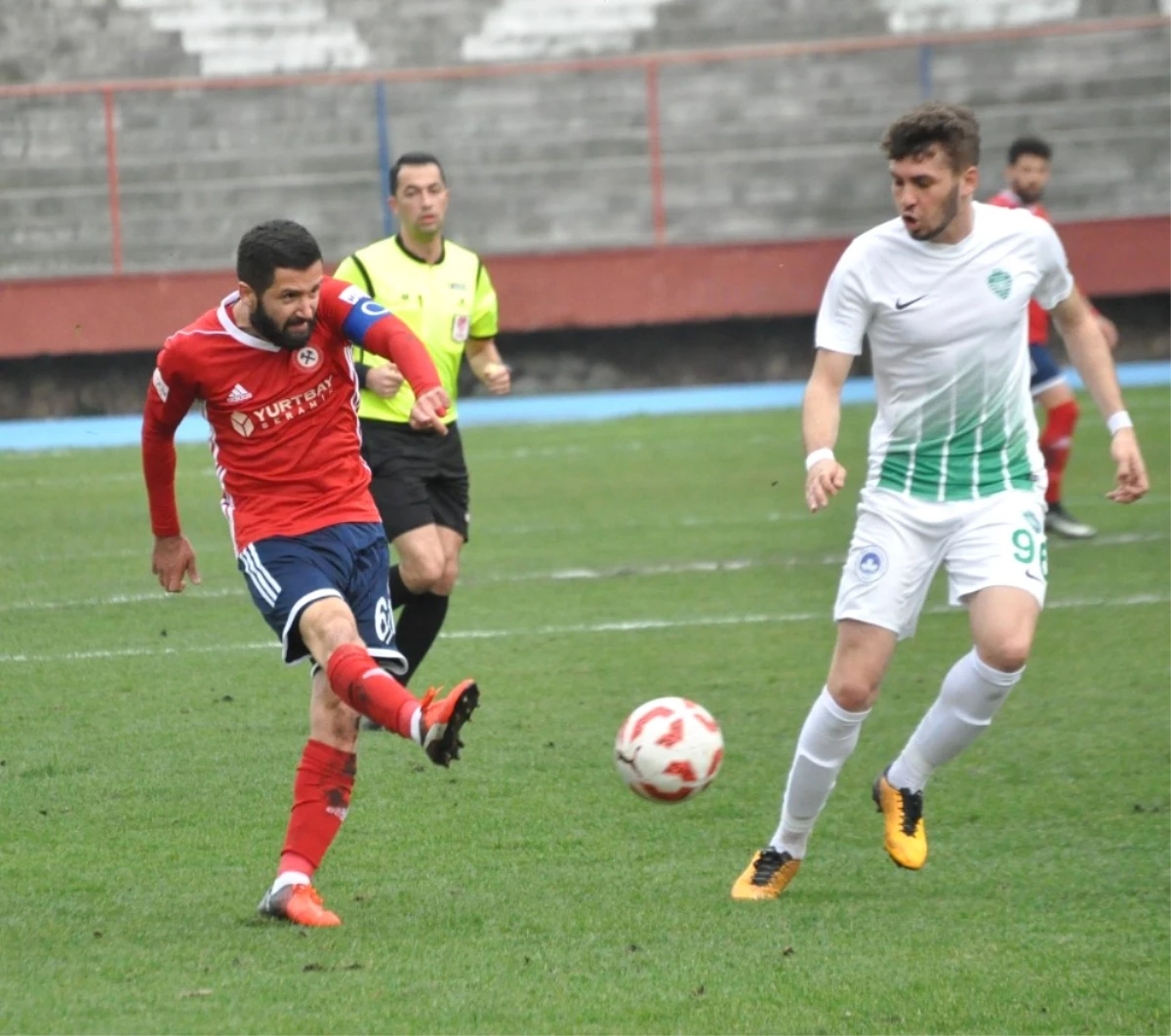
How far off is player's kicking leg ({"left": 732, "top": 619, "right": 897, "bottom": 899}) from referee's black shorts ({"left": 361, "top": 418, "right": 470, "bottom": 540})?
111 inches

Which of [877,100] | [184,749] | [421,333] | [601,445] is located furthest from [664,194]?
[184,749]

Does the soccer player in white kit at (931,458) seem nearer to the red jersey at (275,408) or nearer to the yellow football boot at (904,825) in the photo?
the yellow football boot at (904,825)

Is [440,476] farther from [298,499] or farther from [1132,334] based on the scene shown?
[1132,334]

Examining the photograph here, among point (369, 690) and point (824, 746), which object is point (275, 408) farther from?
point (824, 746)

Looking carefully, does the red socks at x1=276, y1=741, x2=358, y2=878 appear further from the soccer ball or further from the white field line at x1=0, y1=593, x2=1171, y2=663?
the white field line at x1=0, y1=593, x2=1171, y2=663

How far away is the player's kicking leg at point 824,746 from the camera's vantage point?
5422 millimetres

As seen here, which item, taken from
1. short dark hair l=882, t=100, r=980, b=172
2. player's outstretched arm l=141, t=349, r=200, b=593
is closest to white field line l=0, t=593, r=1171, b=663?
player's outstretched arm l=141, t=349, r=200, b=593

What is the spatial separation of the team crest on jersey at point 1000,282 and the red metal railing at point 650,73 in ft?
55.5

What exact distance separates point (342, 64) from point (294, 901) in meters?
19.6

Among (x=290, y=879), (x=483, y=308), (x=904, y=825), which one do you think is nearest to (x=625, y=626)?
(x=483, y=308)

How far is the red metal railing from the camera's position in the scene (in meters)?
22.1

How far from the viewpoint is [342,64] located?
23594mm

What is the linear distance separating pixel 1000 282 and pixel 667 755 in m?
1.57

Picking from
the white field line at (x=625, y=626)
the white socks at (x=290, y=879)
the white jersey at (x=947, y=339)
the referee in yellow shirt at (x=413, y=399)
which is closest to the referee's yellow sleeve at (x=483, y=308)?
the referee in yellow shirt at (x=413, y=399)
